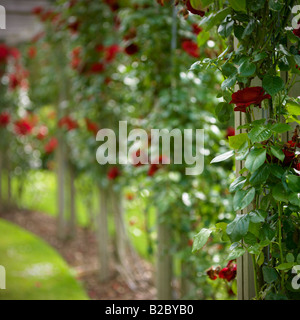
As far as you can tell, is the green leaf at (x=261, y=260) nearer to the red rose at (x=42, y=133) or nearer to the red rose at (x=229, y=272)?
the red rose at (x=229, y=272)

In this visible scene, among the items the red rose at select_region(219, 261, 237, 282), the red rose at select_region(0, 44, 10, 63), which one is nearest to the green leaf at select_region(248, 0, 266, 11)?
the red rose at select_region(219, 261, 237, 282)

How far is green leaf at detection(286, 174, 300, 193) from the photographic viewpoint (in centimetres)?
73

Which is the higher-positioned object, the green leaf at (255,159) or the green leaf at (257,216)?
the green leaf at (255,159)

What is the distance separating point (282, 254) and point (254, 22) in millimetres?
465

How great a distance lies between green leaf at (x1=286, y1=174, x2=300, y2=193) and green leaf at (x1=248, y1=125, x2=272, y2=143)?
8 cm

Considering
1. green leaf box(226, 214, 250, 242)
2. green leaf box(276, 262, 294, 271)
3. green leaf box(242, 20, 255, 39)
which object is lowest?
green leaf box(276, 262, 294, 271)

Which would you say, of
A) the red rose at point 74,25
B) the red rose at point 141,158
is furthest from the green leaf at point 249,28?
the red rose at point 74,25

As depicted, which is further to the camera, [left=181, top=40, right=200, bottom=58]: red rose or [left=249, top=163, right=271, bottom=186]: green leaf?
[left=181, top=40, right=200, bottom=58]: red rose

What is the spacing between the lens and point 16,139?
17.0 ft

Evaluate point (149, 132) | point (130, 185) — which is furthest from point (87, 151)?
point (149, 132)

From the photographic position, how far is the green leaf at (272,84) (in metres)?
0.78

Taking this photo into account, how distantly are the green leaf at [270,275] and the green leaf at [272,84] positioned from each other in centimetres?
34

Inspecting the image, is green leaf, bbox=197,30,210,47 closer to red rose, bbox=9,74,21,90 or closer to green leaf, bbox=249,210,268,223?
green leaf, bbox=249,210,268,223
